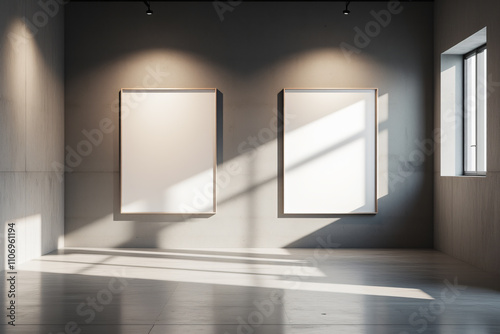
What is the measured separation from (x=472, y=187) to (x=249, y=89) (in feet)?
11.6

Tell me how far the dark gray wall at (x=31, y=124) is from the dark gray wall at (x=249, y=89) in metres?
0.34

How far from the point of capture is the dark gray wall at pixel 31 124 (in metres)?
6.62

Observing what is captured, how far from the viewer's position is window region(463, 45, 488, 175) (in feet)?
24.0

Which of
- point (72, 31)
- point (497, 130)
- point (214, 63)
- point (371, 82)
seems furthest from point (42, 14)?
point (497, 130)

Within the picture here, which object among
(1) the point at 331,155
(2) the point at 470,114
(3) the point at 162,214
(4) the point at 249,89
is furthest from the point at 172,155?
(2) the point at 470,114

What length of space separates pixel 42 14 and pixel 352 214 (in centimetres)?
540

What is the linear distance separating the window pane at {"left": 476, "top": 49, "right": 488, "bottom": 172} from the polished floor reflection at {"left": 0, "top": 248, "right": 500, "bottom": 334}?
56.1 inches

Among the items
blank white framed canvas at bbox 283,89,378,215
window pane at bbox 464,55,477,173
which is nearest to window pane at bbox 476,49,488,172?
window pane at bbox 464,55,477,173

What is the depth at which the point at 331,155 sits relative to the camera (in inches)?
332

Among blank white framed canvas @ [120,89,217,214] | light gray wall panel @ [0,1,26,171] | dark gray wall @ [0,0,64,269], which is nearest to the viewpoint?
light gray wall panel @ [0,1,26,171]

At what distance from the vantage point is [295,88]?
27.7 feet

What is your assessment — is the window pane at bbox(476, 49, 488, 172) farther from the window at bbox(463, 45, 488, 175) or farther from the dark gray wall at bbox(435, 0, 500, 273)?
the dark gray wall at bbox(435, 0, 500, 273)

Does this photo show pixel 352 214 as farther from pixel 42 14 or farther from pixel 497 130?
pixel 42 14

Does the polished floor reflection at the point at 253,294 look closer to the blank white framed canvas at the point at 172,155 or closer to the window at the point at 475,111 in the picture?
the blank white framed canvas at the point at 172,155
